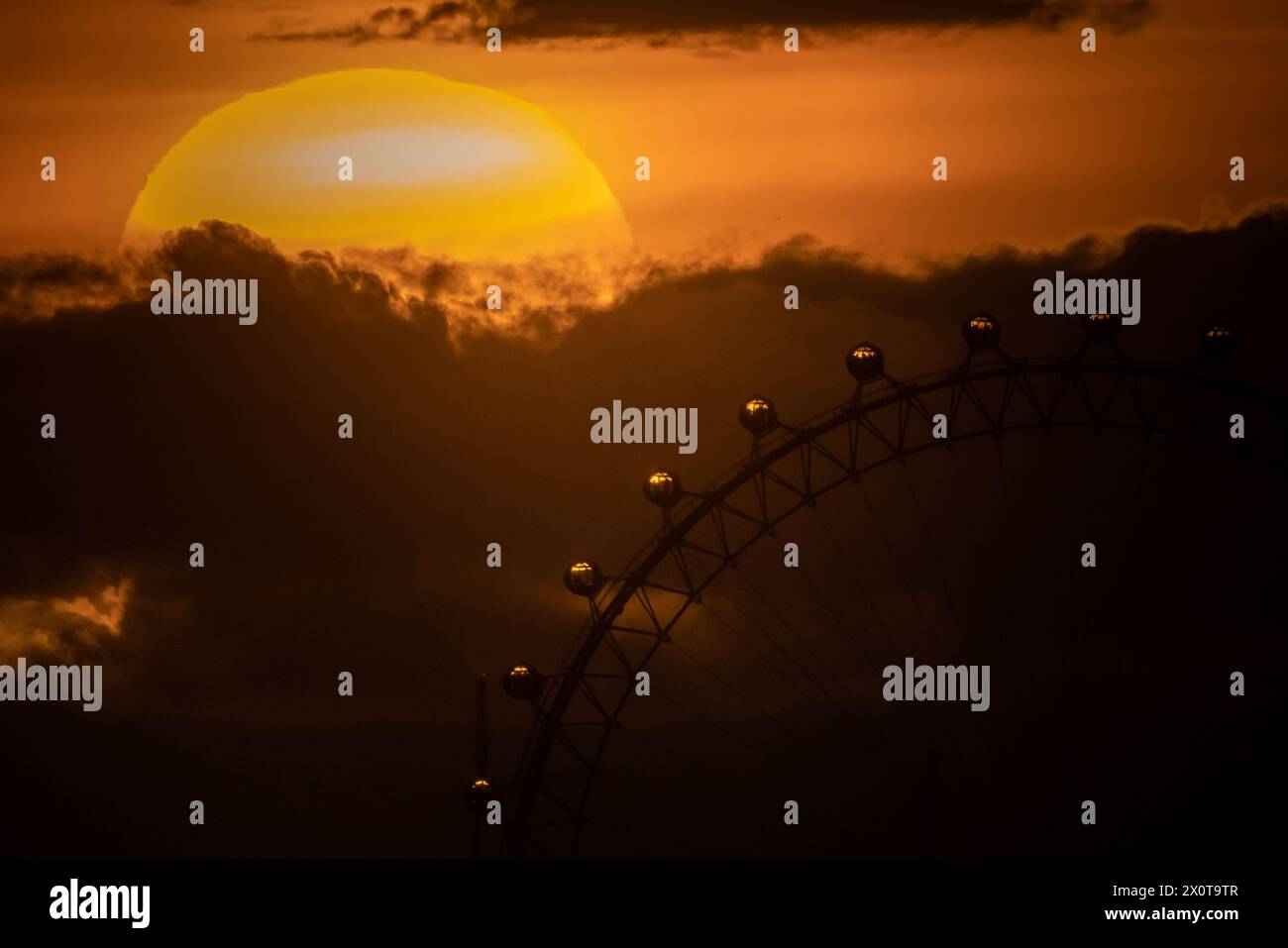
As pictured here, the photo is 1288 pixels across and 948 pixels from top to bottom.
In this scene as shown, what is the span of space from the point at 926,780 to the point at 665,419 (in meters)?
9.09

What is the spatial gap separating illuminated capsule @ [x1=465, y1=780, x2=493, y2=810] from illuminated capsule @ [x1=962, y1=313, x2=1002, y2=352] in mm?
12881

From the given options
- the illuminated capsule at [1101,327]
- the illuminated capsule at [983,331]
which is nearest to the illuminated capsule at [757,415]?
the illuminated capsule at [983,331]

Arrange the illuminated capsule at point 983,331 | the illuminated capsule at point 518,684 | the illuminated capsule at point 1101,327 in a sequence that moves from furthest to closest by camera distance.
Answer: the illuminated capsule at point 518,684 → the illuminated capsule at point 1101,327 → the illuminated capsule at point 983,331

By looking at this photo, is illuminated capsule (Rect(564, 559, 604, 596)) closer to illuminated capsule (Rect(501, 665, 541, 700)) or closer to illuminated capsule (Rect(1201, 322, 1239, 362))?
illuminated capsule (Rect(501, 665, 541, 700))

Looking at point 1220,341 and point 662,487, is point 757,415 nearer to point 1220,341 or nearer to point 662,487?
point 662,487

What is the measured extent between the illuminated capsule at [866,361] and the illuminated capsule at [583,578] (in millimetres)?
6349

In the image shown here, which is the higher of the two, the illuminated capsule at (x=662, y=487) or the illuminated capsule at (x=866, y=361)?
the illuminated capsule at (x=866, y=361)

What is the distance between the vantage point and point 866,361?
41.1m

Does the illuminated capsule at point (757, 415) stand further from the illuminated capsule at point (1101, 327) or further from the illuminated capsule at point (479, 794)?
the illuminated capsule at point (479, 794)

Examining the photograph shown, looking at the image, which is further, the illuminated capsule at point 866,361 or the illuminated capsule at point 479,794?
the illuminated capsule at point 479,794

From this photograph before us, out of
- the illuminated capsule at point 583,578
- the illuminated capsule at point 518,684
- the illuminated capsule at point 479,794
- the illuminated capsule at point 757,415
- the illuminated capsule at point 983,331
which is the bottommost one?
the illuminated capsule at point 479,794

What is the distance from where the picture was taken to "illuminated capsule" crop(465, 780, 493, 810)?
44938 millimetres

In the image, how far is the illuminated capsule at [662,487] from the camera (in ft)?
140

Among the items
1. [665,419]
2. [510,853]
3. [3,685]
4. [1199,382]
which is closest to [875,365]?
[665,419]
